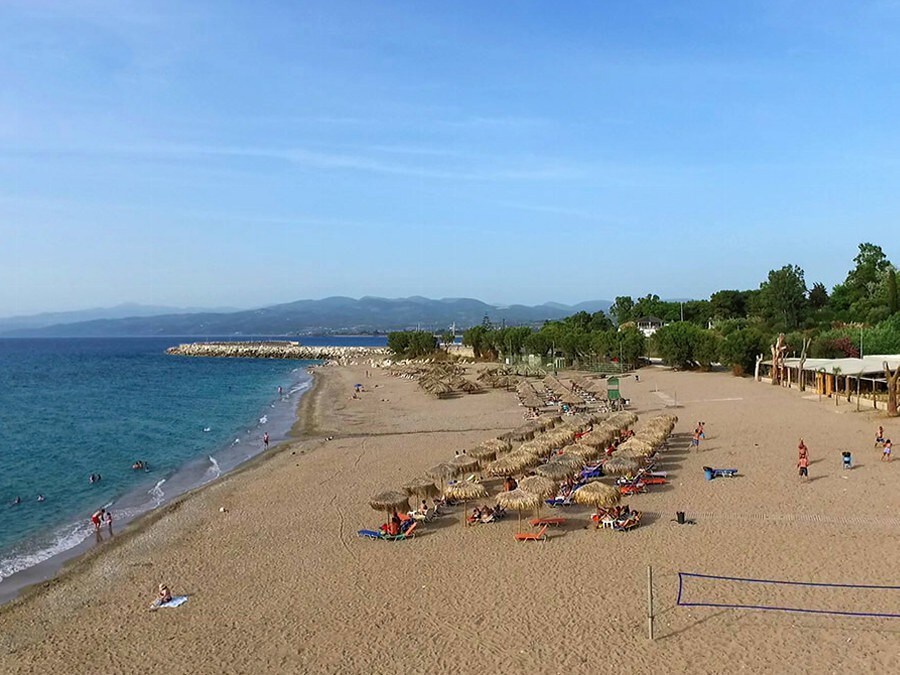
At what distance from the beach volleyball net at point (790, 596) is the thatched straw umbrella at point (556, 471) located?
5.11m

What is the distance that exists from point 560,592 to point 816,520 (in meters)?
6.89

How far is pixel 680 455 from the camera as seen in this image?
874 inches

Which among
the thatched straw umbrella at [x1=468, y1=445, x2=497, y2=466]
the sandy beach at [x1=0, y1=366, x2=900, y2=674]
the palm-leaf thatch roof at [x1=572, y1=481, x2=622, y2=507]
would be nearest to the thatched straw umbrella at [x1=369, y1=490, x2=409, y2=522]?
the sandy beach at [x1=0, y1=366, x2=900, y2=674]

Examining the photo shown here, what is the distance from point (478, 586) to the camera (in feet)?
40.7

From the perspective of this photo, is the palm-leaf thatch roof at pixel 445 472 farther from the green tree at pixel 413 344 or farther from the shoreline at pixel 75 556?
the green tree at pixel 413 344

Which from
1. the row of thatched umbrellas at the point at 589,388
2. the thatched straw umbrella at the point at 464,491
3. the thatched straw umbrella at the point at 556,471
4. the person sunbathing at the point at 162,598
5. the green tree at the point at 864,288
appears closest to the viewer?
the person sunbathing at the point at 162,598

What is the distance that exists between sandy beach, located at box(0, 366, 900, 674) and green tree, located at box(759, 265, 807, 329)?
50568 mm

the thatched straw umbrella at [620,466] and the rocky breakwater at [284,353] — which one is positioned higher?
the thatched straw umbrella at [620,466]

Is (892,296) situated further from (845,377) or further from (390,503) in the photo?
(390,503)

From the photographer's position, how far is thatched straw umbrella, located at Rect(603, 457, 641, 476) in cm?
1777

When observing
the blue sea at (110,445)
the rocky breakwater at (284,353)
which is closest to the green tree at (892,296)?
the blue sea at (110,445)

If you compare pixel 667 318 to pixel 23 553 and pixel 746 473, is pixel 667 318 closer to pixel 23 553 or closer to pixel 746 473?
pixel 746 473

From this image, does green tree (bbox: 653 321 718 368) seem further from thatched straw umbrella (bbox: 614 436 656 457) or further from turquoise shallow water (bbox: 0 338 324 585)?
thatched straw umbrella (bbox: 614 436 656 457)

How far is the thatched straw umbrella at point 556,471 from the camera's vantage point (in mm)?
16812
